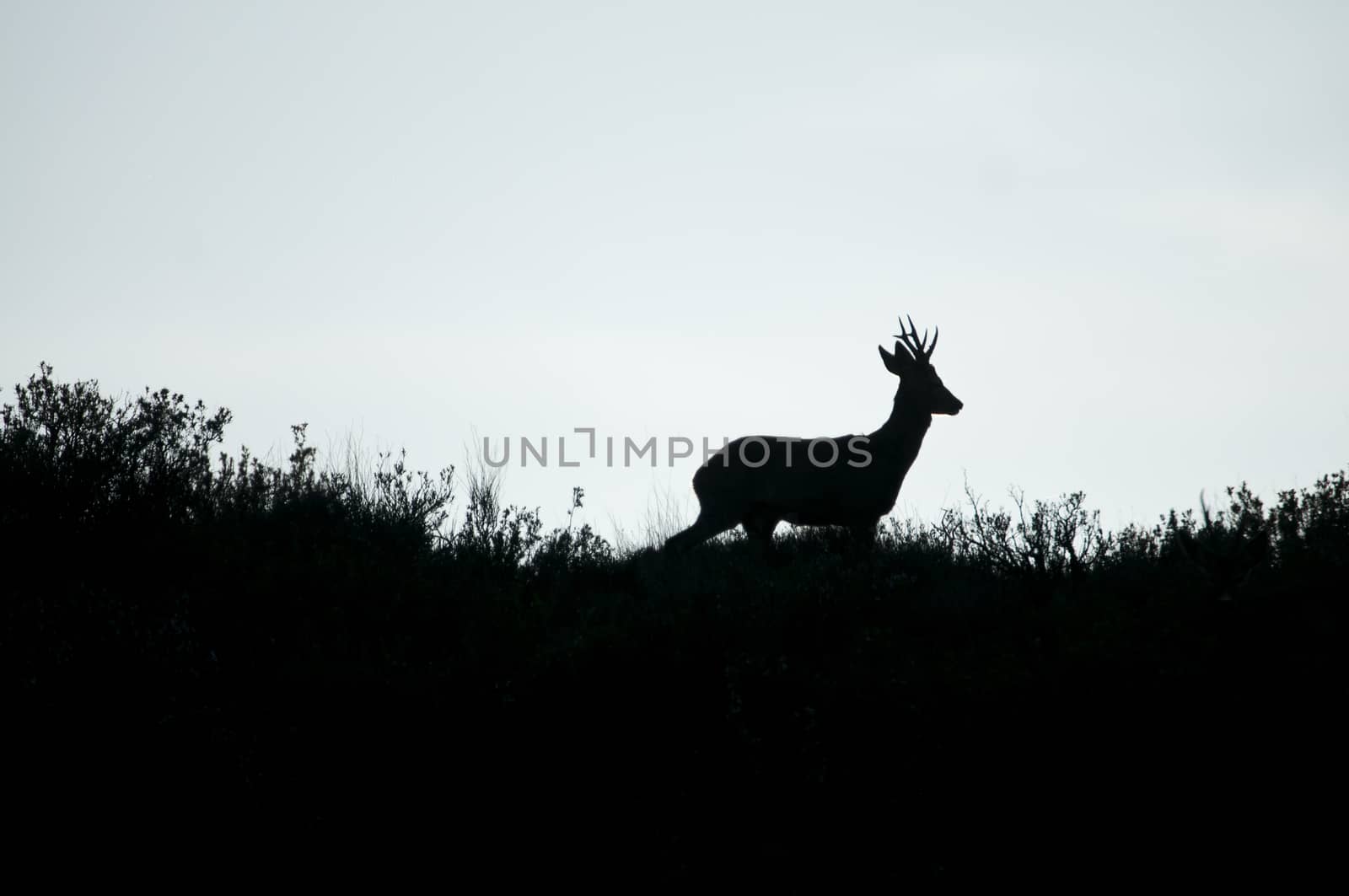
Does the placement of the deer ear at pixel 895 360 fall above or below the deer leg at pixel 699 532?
above

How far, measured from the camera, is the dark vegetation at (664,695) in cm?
593

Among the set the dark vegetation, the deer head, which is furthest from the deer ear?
the dark vegetation

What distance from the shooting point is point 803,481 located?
11.8 metres

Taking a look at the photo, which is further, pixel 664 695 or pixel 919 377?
pixel 919 377

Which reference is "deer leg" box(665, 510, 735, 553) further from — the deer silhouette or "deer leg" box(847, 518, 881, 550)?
"deer leg" box(847, 518, 881, 550)

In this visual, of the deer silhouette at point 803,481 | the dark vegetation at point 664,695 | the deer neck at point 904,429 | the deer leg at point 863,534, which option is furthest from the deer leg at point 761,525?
the dark vegetation at point 664,695

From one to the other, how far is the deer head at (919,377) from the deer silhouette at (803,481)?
25cm

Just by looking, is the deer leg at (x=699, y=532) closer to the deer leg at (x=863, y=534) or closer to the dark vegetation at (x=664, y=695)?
the deer leg at (x=863, y=534)

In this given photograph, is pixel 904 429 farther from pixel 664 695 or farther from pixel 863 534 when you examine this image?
pixel 664 695

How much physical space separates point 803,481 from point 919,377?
1985 mm

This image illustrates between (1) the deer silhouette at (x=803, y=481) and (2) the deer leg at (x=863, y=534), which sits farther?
(1) the deer silhouette at (x=803, y=481)

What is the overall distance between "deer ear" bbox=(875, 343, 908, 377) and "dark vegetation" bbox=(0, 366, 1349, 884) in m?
3.25

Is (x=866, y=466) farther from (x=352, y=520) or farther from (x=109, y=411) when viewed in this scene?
(x=109, y=411)

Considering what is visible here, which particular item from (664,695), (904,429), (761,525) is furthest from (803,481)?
(664,695)
